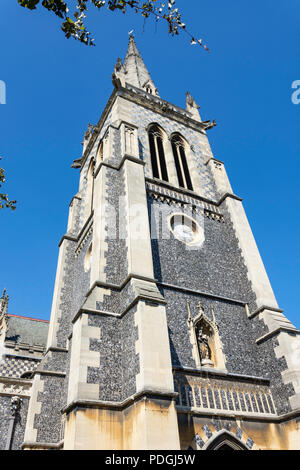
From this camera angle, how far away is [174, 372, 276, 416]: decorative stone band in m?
7.77

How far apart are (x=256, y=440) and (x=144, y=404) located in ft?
12.0

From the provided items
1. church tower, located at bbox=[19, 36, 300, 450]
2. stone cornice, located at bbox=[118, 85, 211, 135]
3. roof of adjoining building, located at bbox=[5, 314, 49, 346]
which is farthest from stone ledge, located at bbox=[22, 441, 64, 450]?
stone cornice, located at bbox=[118, 85, 211, 135]

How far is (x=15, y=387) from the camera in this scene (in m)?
12.9

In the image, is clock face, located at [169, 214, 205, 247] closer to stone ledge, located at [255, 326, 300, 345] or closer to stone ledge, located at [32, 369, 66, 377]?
stone ledge, located at [255, 326, 300, 345]

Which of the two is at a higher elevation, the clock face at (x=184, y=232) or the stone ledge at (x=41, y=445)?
the clock face at (x=184, y=232)

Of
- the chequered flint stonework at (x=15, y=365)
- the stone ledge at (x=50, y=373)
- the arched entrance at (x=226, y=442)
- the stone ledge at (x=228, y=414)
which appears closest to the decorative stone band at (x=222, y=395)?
the stone ledge at (x=228, y=414)

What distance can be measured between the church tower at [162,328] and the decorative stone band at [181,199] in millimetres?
59

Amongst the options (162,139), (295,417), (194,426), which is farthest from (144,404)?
(162,139)

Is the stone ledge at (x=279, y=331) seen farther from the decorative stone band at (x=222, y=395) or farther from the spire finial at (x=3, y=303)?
the spire finial at (x=3, y=303)

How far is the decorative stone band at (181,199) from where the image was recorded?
13.1m

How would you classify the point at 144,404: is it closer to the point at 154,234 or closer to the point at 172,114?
the point at 154,234

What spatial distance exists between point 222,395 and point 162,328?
255 centimetres

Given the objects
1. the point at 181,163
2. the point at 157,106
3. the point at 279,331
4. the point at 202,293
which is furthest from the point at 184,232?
the point at 157,106

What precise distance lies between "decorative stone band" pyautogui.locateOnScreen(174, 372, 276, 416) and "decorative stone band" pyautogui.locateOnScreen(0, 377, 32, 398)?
25.3 ft
